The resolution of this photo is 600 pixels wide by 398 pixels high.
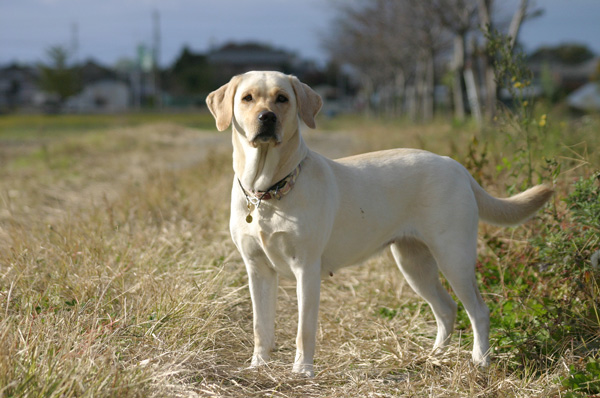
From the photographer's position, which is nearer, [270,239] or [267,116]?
[267,116]

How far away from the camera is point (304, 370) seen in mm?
3449

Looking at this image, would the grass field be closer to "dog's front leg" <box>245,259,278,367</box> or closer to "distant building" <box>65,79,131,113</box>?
"dog's front leg" <box>245,259,278,367</box>

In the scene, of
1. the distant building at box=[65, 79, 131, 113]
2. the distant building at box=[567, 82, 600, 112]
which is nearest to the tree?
Result: the distant building at box=[65, 79, 131, 113]

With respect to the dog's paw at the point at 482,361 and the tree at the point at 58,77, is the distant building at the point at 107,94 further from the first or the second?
the dog's paw at the point at 482,361

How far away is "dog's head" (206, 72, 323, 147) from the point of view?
3.35 m

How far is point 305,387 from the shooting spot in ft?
10.8

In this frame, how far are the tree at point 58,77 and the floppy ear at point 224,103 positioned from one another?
73.1m

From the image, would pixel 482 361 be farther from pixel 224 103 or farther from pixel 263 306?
pixel 224 103

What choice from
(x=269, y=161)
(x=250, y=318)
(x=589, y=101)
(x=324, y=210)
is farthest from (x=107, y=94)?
(x=324, y=210)

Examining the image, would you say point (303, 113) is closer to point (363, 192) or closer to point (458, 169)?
point (363, 192)

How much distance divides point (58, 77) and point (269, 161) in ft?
243

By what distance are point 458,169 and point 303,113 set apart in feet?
3.57

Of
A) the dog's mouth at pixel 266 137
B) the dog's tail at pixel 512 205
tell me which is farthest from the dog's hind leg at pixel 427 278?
the dog's mouth at pixel 266 137

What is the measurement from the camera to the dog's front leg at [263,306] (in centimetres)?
371
